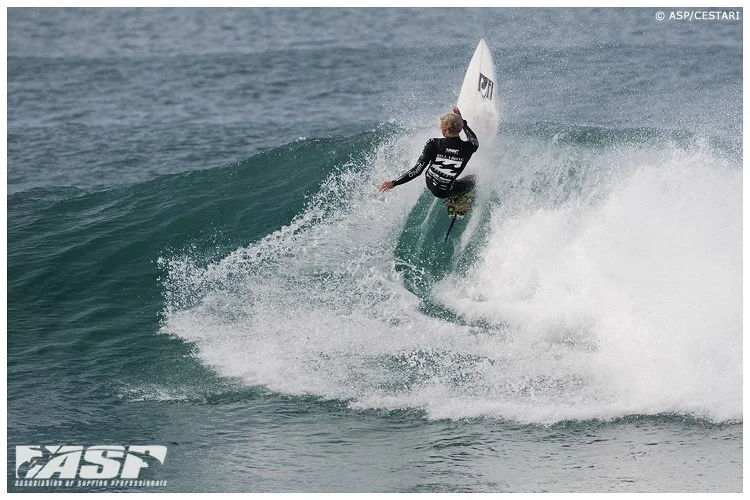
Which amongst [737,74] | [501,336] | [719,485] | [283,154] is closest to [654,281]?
[501,336]

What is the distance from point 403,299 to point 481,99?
111 inches

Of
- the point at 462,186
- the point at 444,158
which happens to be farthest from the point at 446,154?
the point at 462,186

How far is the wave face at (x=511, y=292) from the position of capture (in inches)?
478

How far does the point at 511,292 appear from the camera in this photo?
14.0 m

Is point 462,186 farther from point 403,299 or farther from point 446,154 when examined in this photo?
point 403,299

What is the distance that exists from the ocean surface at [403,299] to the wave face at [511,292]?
3 cm

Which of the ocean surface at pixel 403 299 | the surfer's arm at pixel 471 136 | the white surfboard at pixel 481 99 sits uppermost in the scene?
the white surfboard at pixel 481 99

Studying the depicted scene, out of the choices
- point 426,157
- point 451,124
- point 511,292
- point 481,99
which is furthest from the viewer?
point 481,99

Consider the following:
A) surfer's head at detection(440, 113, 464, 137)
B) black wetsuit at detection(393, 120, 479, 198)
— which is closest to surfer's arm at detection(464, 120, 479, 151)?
black wetsuit at detection(393, 120, 479, 198)

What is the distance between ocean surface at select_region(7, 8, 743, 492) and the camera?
1127cm

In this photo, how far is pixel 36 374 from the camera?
43.9 feet

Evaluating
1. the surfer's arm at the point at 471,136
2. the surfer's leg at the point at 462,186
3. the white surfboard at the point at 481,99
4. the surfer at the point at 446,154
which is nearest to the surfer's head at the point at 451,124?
the surfer at the point at 446,154

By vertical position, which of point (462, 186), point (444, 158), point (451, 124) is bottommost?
point (462, 186)

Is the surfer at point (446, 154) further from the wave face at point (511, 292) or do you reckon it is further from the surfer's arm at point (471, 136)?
the wave face at point (511, 292)
